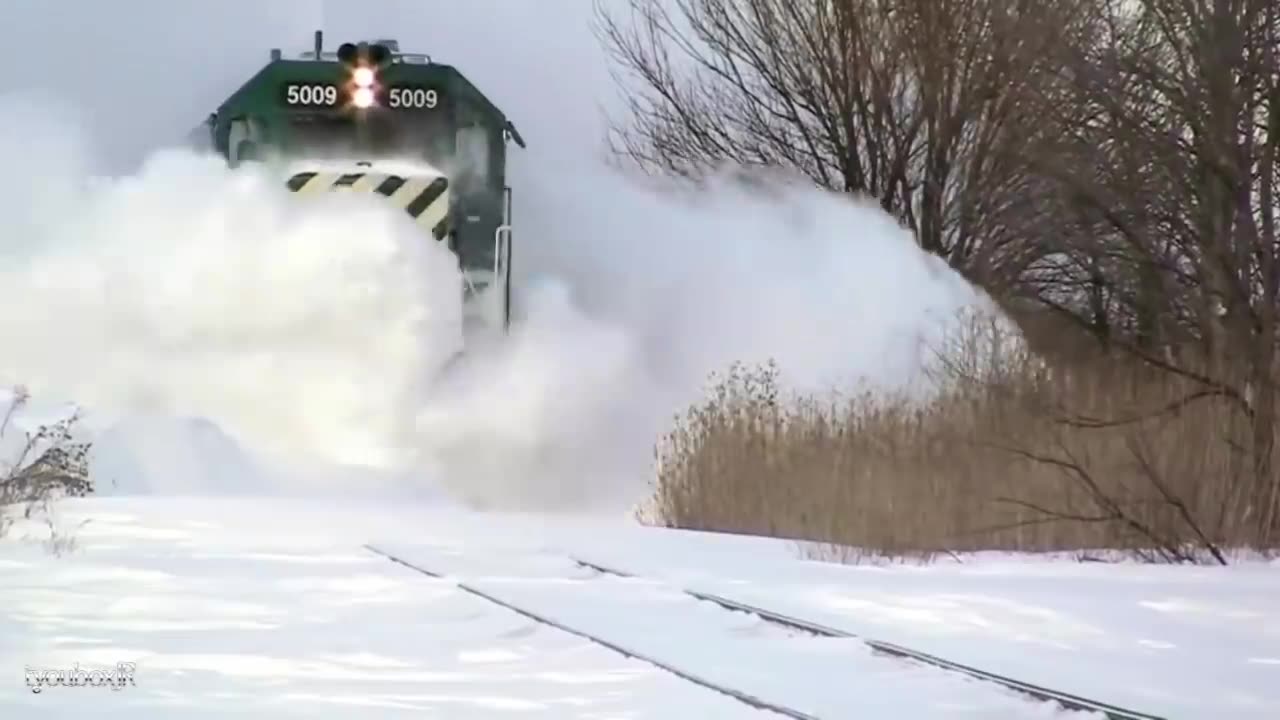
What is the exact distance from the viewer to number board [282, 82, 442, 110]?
12.8 meters

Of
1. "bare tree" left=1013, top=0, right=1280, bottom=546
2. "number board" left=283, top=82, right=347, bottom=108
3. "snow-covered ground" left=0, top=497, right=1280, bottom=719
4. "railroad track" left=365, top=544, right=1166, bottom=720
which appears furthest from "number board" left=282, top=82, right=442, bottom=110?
"railroad track" left=365, top=544, right=1166, bottom=720

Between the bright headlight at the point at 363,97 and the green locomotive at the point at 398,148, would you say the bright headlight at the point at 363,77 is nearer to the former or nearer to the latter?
the bright headlight at the point at 363,97

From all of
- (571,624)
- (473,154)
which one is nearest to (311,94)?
(473,154)

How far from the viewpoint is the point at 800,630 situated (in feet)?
22.7

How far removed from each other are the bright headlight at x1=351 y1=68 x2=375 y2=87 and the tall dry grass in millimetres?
3339

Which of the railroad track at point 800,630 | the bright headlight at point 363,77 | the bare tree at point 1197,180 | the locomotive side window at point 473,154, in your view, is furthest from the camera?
the locomotive side window at point 473,154

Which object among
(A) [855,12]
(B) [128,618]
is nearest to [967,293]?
(A) [855,12]

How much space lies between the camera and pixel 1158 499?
1077cm

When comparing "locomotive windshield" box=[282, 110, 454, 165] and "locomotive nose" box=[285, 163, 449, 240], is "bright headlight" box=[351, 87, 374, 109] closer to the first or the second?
"locomotive windshield" box=[282, 110, 454, 165]

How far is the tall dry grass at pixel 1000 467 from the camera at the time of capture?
1079 cm

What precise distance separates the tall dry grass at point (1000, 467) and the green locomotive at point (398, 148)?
2.04 metres

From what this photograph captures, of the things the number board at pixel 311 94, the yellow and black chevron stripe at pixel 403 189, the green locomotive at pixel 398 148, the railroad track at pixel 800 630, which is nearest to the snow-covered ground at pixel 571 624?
the railroad track at pixel 800 630

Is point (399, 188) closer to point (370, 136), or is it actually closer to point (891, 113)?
point (370, 136)

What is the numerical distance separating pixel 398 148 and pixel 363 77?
25.3 inches
